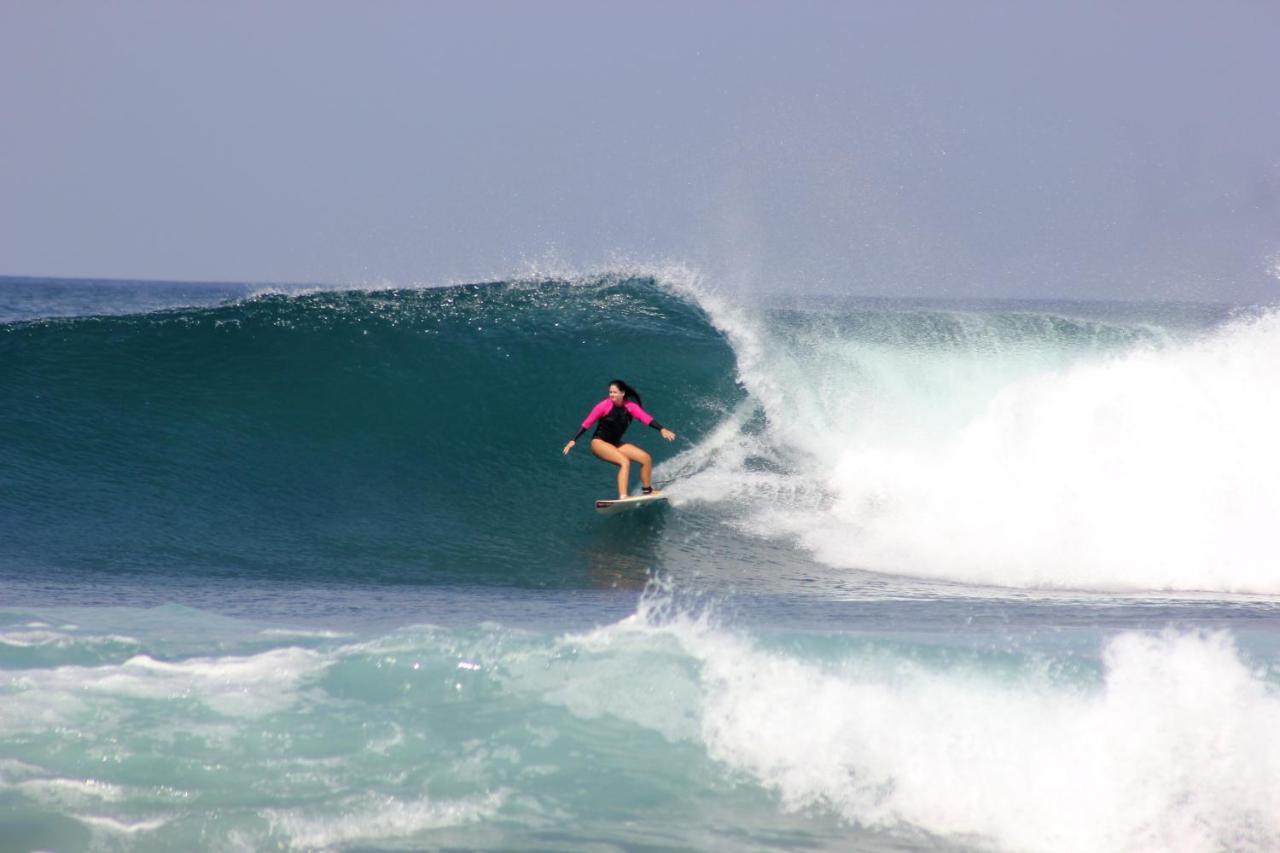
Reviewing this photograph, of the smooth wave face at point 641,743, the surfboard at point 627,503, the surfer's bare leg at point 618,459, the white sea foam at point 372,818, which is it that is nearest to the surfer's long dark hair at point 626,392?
the surfer's bare leg at point 618,459

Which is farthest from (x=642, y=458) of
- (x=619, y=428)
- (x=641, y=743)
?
(x=641, y=743)

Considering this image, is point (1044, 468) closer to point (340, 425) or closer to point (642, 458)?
point (642, 458)

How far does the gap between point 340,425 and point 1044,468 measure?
23.0ft

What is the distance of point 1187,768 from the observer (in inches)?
190

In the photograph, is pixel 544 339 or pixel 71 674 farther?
pixel 544 339

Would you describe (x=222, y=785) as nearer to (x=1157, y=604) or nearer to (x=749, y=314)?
(x=1157, y=604)

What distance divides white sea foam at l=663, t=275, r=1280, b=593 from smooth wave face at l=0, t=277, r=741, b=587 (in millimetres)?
1378

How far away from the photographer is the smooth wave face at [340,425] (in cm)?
953

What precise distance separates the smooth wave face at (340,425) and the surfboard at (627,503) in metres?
0.19

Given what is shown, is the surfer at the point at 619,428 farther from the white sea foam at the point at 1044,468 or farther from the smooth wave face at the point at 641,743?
the smooth wave face at the point at 641,743

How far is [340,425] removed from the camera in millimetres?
12539

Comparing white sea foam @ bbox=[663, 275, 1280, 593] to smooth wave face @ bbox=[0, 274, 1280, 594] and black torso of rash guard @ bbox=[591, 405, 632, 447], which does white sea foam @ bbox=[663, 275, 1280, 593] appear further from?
black torso of rash guard @ bbox=[591, 405, 632, 447]

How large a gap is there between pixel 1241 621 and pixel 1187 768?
10.4ft

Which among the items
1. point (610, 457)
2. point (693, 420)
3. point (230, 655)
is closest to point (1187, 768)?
point (230, 655)
